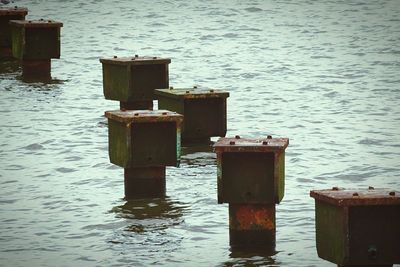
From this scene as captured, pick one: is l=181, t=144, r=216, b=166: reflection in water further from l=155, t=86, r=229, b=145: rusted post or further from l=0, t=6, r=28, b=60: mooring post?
l=0, t=6, r=28, b=60: mooring post

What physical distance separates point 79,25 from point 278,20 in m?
6.71

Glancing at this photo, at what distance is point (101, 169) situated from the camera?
16.0m

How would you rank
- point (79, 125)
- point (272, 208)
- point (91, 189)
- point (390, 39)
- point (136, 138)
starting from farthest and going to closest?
point (390, 39), point (79, 125), point (91, 189), point (136, 138), point (272, 208)

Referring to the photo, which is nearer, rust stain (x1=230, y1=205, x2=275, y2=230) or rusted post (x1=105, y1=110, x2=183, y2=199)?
rust stain (x1=230, y1=205, x2=275, y2=230)

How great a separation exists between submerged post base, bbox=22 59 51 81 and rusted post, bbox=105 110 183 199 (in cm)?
1146

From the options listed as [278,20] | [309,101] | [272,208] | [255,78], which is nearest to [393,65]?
[255,78]

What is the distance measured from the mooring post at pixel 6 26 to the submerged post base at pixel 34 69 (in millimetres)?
2760

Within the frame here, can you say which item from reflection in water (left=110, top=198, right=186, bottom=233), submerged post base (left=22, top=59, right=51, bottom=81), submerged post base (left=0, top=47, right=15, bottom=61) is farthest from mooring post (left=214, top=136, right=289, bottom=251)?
submerged post base (left=0, top=47, right=15, bottom=61)

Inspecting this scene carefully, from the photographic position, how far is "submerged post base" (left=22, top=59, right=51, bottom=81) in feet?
82.4

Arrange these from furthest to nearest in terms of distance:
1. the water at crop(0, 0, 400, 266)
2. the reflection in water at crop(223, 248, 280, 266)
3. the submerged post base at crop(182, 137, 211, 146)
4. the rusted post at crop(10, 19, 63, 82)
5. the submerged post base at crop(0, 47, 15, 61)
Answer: the submerged post base at crop(0, 47, 15, 61)
the rusted post at crop(10, 19, 63, 82)
the submerged post base at crop(182, 137, 211, 146)
the water at crop(0, 0, 400, 266)
the reflection in water at crop(223, 248, 280, 266)

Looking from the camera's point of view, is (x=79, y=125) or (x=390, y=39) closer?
(x=79, y=125)

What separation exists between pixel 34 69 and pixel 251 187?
14359 mm

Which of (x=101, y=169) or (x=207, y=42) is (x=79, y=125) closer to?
(x=101, y=169)

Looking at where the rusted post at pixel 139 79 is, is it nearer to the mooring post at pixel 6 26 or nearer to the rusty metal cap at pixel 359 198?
the mooring post at pixel 6 26
